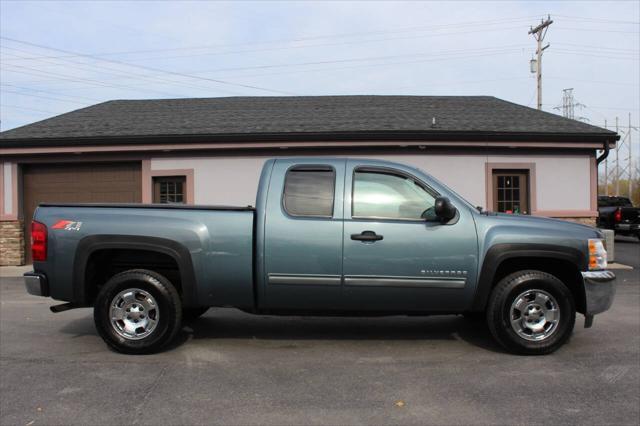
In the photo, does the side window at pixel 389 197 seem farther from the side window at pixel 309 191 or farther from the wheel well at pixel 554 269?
the wheel well at pixel 554 269

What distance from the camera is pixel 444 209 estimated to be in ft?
15.0

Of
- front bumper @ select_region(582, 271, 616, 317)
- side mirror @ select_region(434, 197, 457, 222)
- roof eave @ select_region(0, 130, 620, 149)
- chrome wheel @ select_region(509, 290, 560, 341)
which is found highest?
roof eave @ select_region(0, 130, 620, 149)

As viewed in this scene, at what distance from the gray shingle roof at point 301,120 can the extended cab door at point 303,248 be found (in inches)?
278

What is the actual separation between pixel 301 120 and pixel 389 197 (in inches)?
336

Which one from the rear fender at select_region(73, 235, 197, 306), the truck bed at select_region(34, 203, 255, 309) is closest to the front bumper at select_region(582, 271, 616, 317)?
the truck bed at select_region(34, 203, 255, 309)

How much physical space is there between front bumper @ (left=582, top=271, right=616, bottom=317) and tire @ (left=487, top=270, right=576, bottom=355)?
0.50ft

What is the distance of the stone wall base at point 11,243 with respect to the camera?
12.4m

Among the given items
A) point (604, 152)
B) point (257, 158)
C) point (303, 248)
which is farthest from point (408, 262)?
point (604, 152)

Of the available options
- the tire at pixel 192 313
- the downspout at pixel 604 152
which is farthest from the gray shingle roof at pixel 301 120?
the tire at pixel 192 313

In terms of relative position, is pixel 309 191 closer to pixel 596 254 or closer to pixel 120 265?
pixel 120 265

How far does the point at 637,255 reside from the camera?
14.0m

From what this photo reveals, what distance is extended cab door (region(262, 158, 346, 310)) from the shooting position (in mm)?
4707

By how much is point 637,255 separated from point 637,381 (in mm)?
11638

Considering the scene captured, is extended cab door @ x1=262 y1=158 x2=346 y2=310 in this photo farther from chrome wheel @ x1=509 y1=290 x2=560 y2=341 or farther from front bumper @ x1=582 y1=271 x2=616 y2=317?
front bumper @ x1=582 y1=271 x2=616 y2=317
